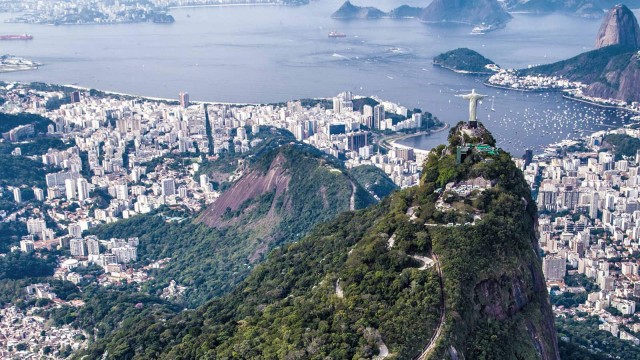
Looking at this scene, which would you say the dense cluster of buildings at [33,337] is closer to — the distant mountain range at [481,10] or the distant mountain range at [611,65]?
the distant mountain range at [611,65]

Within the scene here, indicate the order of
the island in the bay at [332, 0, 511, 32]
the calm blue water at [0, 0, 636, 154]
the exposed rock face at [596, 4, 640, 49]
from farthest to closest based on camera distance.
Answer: the island in the bay at [332, 0, 511, 32] → the exposed rock face at [596, 4, 640, 49] → the calm blue water at [0, 0, 636, 154]

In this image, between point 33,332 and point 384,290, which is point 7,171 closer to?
point 33,332

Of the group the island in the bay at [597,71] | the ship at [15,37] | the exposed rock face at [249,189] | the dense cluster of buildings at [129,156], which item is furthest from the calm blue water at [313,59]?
the exposed rock face at [249,189]

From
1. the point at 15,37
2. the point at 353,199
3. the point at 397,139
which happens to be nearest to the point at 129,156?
the point at 397,139

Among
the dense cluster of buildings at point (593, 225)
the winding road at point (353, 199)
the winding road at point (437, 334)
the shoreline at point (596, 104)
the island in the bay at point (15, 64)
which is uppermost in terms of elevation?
the winding road at point (437, 334)

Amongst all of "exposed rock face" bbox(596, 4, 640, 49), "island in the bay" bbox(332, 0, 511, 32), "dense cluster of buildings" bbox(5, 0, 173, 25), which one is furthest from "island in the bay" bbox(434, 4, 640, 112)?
"dense cluster of buildings" bbox(5, 0, 173, 25)

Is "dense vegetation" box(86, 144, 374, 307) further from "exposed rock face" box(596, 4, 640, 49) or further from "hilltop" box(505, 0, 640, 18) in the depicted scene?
"hilltop" box(505, 0, 640, 18)

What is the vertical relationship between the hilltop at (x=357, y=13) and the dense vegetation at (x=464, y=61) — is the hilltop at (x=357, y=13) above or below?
above
